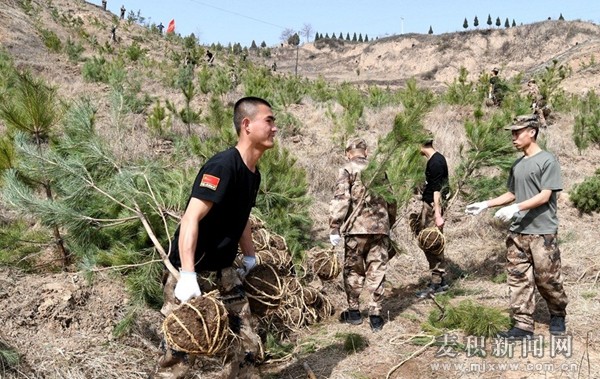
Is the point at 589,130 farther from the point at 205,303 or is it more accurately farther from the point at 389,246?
the point at 205,303

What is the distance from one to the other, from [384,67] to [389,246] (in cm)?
4620

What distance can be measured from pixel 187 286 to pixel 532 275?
2291 mm

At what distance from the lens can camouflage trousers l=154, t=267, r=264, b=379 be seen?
7.08 ft

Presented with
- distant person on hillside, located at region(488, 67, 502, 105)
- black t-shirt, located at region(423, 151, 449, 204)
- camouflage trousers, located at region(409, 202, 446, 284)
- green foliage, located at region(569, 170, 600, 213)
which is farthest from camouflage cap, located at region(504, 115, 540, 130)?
distant person on hillside, located at region(488, 67, 502, 105)

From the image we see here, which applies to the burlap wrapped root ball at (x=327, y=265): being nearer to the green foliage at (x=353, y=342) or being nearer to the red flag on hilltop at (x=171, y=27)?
the green foliage at (x=353, y=342)

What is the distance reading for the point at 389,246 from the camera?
148 inches

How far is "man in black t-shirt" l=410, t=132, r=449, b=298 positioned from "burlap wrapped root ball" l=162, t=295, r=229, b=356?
2.63 meters

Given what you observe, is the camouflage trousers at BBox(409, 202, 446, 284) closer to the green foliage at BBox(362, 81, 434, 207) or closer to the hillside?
the hillside

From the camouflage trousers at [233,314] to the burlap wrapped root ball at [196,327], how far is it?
0.82 ft

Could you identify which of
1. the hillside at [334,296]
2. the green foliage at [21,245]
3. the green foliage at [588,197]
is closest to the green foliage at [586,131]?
the hillside at [334,296]

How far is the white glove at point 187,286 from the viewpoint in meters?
1.90

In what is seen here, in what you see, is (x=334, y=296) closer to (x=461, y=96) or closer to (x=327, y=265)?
(x=327, y=265)

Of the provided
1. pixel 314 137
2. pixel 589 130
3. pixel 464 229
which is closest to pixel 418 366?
pixel 464 229

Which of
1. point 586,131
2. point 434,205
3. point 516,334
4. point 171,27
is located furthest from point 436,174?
point 171,27
